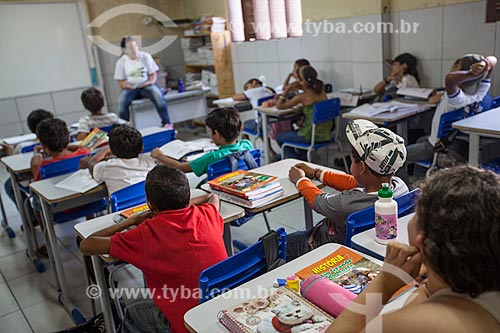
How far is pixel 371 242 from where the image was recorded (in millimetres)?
1663

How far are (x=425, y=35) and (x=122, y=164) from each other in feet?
10.3

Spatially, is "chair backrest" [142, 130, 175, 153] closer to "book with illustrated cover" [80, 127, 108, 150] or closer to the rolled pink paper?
"book with illustrated cover" [80, 127, 108, 150]

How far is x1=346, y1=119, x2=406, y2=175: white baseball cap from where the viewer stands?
180 centimetres

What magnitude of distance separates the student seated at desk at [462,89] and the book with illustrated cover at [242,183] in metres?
1.42

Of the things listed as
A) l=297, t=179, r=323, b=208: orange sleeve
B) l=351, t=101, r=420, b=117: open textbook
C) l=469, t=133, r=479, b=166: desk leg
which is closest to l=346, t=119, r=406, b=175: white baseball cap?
l=297, t=179, r=323, b=208: orange sleeve

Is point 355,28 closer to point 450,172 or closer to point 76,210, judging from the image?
point 76,210

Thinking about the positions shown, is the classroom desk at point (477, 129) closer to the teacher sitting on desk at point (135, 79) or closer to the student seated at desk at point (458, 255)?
the student seated at desk at point (458, 255)

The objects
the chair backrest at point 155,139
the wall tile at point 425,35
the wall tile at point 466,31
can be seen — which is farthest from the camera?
the wall tile at point 425,35

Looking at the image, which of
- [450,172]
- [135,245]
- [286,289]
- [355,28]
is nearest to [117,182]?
[135,245]

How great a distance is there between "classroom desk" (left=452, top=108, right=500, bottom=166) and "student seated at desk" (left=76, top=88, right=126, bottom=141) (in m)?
2.96

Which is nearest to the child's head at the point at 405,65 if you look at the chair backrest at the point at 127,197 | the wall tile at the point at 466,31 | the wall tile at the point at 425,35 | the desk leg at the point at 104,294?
the wall tile at the point at 425,35

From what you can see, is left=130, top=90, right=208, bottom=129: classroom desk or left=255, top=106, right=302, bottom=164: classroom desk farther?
left=130, top=90, right=208, bottom=129: classroom desk
